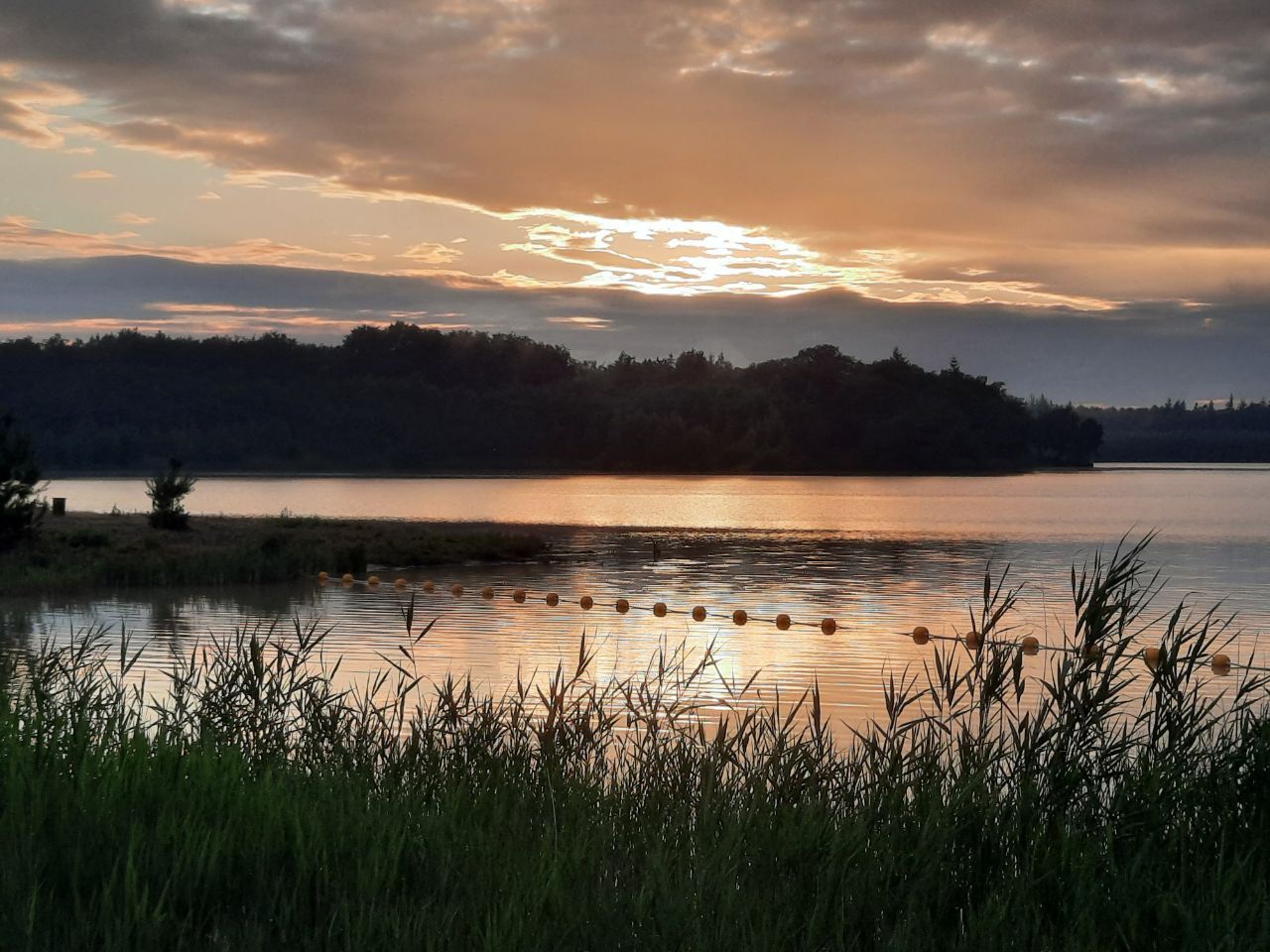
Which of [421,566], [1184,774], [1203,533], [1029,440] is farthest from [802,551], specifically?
[1029,440]

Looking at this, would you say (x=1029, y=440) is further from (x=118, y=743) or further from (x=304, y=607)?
(x=118, y=743)

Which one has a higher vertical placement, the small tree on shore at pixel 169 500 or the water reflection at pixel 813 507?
the small tree on shore at pixel 169 500

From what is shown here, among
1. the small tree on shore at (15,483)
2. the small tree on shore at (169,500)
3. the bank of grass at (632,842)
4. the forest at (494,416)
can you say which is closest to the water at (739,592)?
the bank of grass at (632,842)

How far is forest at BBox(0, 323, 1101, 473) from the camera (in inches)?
6211

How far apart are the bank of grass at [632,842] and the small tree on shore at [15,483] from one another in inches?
830

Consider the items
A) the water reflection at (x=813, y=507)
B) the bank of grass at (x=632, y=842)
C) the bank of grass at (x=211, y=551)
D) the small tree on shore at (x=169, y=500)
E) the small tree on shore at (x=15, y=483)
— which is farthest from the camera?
the water reflection at (x=813, y=507)

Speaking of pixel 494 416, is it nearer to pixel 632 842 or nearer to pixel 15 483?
pixel 15 483

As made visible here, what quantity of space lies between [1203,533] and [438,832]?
169 feet

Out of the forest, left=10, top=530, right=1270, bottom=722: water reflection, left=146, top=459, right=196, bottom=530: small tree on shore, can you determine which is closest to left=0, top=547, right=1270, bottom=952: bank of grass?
left=10, top=530, right=1270, bottom=722: water reflection

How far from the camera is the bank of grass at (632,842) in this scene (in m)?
5.09

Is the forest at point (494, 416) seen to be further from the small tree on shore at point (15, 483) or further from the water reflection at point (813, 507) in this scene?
the small tree on shore at point (15, 483)

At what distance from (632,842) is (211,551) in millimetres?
26362

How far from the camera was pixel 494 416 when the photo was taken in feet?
538

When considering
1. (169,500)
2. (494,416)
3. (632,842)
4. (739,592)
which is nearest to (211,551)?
(169,500)
